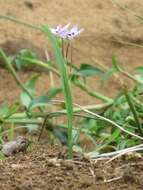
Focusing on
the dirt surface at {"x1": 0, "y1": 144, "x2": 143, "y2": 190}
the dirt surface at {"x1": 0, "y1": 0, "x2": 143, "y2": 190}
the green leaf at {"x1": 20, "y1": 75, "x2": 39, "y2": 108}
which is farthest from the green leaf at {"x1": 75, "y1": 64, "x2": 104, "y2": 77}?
the dirt surface at {"x1": 0, "y1": 144, "x2": 143, "y2": 190}

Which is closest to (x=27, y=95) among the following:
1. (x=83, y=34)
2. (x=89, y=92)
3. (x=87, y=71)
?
(x=89, y=92)

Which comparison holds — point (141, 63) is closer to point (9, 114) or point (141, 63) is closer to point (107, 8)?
point (107, 8)

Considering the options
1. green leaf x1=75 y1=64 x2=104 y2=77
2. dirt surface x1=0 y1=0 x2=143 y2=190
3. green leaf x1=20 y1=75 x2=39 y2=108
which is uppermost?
dirt surface x1=0 y1=0 x2=143 y2=190

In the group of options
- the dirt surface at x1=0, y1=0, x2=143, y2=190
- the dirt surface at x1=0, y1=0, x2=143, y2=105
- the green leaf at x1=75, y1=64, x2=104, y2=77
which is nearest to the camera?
the green leaf at x1=75, y1=64, x2=104, y2=77

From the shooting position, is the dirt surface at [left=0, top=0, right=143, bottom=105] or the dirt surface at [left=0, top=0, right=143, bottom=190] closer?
the dirt surface at [left=0, top=0, right=143, bottom=190]

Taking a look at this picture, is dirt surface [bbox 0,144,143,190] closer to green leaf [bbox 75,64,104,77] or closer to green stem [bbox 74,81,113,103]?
green leaf [bbox 75,64,104,77]

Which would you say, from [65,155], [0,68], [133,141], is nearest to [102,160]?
[65,155]

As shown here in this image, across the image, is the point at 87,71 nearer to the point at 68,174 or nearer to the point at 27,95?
the point at 27,95

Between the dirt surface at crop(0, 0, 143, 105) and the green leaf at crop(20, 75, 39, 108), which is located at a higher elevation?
the dirt surface at crop(0, 0, 143, 105)

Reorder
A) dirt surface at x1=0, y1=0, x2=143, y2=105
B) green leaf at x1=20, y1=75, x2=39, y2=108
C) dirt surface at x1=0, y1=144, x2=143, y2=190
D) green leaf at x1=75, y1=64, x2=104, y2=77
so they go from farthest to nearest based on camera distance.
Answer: dirt surface at x1=0, y1=0, x2=143, y2=105 → green leaf at x1=20, y1=75, x2=39, y2=108 → green leaf at x1=75, y1=64, x2=104, y2=77 → dirt surface at x1=0, y1=144, x2=143, y2=190
